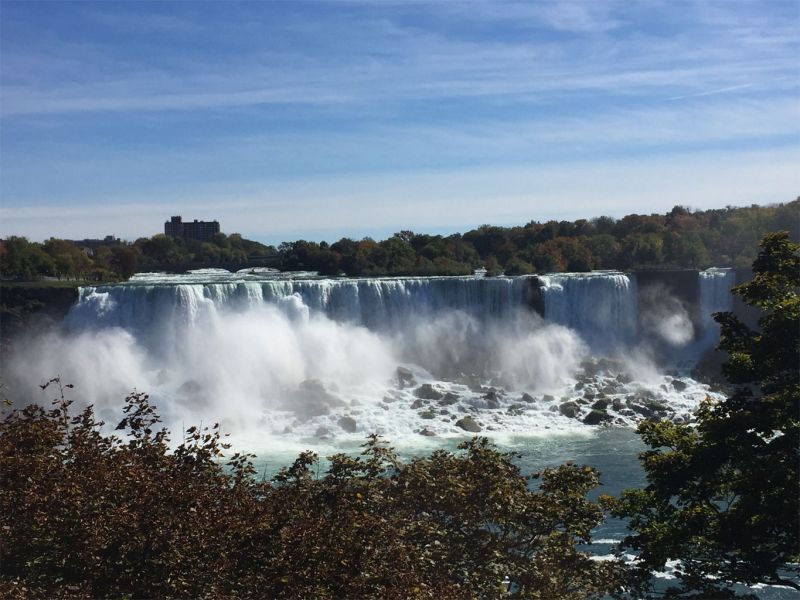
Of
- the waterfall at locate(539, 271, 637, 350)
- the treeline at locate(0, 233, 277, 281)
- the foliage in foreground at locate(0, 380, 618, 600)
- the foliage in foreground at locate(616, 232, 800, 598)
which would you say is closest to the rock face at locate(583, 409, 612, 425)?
the waterfall at locate(539, 271, 637, 350)

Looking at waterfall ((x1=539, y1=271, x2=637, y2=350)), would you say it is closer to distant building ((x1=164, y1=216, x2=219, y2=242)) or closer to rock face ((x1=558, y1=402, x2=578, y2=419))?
rock face ((x1=558, y1=402, x2=578, y2=419))

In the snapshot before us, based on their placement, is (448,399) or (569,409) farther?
(448,399)

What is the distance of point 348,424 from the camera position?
25.8 metres

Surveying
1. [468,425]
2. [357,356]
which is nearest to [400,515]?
→ [468,425]

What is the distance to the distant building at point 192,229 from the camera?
4332 inches

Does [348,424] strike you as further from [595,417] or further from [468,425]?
[595,417]

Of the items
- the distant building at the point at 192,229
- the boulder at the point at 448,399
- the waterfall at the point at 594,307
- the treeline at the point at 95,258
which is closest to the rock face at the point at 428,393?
the boulder at the point at 448,399

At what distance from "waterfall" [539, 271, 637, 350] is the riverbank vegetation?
84.8 ft

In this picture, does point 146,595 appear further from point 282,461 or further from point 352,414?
point 352,414

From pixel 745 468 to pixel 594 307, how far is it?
2794 centimetres

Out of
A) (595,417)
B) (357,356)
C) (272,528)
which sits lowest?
(595,417)

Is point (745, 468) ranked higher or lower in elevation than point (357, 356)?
higher

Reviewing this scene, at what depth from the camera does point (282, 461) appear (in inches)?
877

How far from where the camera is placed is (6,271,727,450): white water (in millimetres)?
27359
